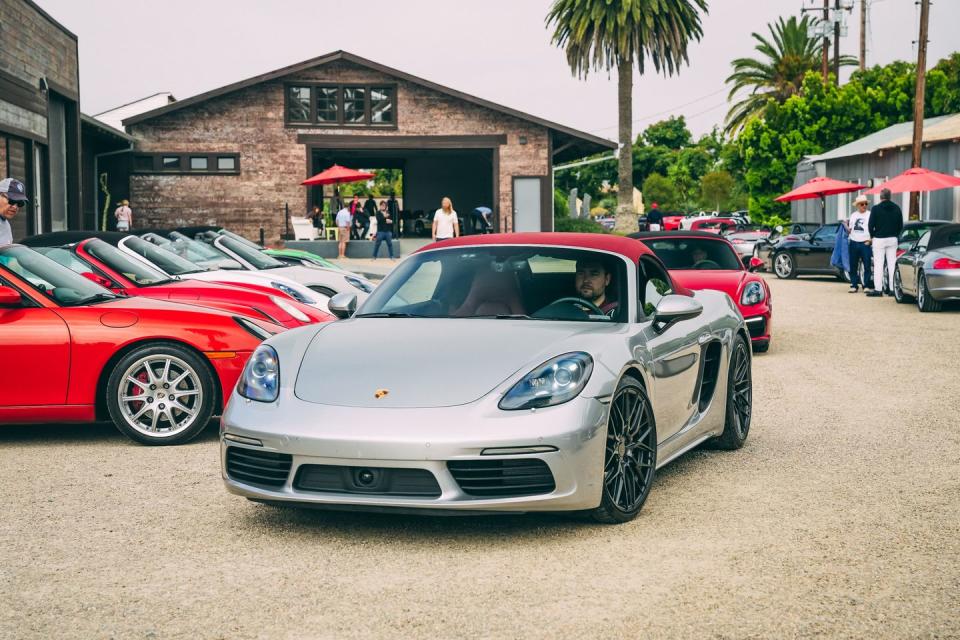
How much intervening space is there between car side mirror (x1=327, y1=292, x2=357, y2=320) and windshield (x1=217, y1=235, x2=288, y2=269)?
7308 millimetres

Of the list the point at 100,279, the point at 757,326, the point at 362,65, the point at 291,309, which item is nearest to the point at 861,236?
the point at 757,326

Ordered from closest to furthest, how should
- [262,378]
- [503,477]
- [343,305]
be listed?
1. [503,477]
2. [262,378]
3. [343,305]

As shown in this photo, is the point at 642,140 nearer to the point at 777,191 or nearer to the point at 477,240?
the point at 777,191

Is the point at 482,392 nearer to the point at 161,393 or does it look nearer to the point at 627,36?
the point at 161,393

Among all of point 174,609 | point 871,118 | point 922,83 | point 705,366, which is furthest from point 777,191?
point 174,609

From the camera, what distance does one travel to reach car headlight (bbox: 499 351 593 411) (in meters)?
4.97

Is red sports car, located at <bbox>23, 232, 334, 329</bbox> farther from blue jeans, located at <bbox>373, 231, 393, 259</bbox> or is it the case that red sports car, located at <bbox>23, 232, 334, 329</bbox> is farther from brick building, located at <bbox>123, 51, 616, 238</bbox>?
brick building, located at <bbox>123, 51, 616, 238</bbox>

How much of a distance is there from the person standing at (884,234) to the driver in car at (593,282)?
15492 mm

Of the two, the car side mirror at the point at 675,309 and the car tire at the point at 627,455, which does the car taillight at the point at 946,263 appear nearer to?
the car side mirror at the point at 675,309

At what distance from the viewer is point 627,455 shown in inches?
213

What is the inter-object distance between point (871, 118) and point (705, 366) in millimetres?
48741

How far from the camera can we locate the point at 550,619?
13.3 feet

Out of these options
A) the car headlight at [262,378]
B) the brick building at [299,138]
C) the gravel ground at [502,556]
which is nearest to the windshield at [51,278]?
the gravel ground at [502,556]

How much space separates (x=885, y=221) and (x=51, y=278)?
1609 centimetres
